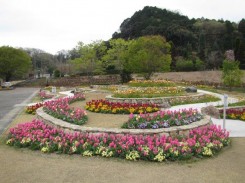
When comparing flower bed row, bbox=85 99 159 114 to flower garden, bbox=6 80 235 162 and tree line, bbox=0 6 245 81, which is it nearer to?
flower garden, bbox=6 80 235 162

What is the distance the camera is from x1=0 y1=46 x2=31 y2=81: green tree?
150 ft

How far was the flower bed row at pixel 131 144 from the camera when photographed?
18.9 ft

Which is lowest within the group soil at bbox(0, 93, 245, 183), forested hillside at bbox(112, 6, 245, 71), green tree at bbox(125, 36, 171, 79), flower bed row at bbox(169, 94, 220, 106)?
soil at bbox(0, 93, 245, 183)

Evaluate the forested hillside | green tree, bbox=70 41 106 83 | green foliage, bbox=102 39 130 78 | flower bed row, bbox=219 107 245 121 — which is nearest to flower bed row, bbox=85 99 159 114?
flower bed row, bbox=219 107 245 121

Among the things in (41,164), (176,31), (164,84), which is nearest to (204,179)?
(41,164)

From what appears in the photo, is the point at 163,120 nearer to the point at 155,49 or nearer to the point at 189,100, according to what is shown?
the point at 189,100

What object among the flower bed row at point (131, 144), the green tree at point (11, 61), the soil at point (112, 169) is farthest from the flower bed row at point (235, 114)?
the green tree at point (11, 61)

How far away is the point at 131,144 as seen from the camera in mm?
6023

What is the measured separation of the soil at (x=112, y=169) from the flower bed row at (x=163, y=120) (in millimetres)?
1629

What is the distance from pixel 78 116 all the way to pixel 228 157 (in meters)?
4.73

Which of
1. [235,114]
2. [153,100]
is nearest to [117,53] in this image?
[153,100]

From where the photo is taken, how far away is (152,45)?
98.0 ft

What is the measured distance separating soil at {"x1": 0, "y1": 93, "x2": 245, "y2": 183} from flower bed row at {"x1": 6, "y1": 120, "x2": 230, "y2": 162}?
0.53 ft

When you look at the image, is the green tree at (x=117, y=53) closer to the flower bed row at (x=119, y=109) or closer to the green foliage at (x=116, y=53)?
the green foliage at (x=116, y=53)
